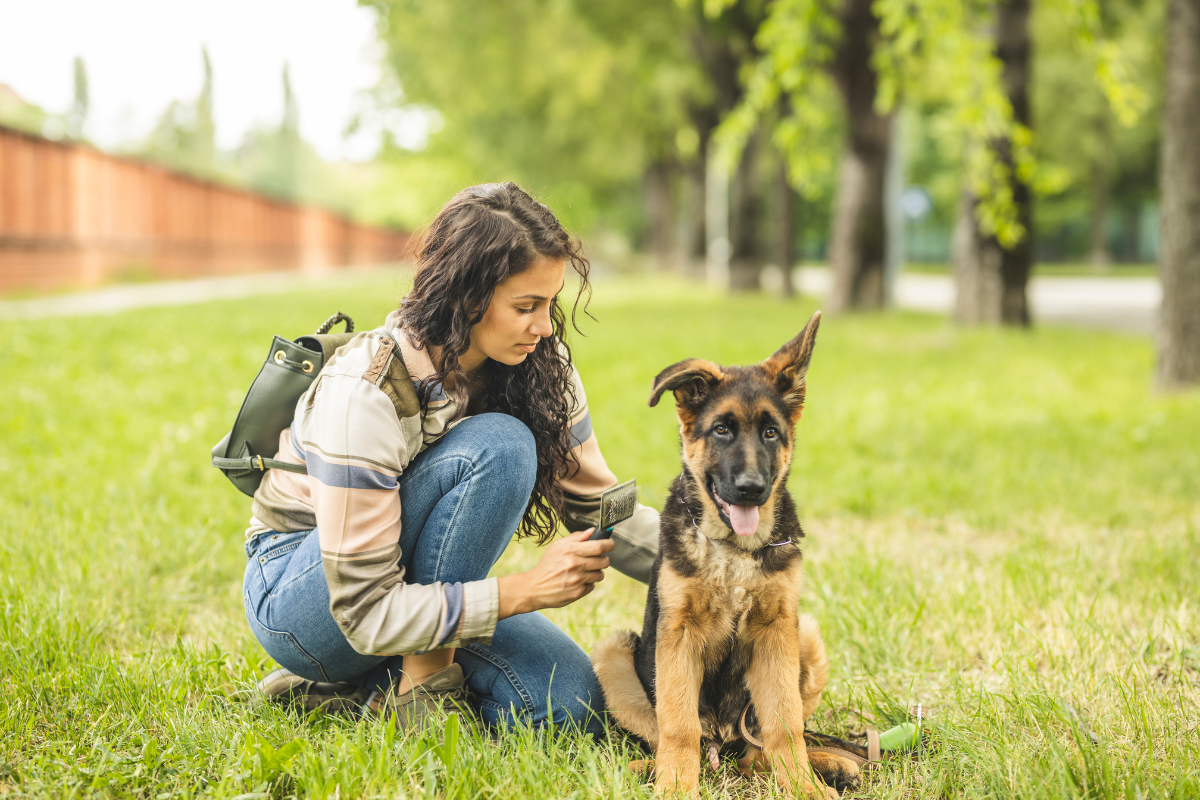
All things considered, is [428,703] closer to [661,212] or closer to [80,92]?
[661,212]

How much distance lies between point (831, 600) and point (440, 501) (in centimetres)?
184

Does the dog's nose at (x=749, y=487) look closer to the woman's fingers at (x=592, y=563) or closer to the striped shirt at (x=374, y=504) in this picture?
the woman's fingers at (x=592, y=563)

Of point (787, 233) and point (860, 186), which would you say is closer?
point (860, 186)

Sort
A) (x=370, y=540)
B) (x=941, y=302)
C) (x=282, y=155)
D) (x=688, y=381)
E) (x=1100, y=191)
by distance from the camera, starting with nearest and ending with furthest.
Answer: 1. (x=370, y=540)
2. (x=688, y=381)
3. (x=941, y=302)
4. (x=1100, y=191)
5. (x=282, y=155)

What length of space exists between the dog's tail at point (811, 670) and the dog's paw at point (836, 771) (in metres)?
0.19

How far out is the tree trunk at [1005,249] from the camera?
1257cm

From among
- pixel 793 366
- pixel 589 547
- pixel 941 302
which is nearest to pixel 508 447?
pixel 589 547

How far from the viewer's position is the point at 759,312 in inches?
Result: 705

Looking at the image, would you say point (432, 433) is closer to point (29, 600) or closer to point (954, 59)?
point (29, 600)

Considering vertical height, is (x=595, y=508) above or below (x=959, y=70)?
below

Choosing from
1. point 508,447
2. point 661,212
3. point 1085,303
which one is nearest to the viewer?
point 508,447

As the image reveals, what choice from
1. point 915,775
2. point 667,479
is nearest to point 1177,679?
point 915,775

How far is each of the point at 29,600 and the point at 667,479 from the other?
3.47 metres

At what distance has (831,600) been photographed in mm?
3703
